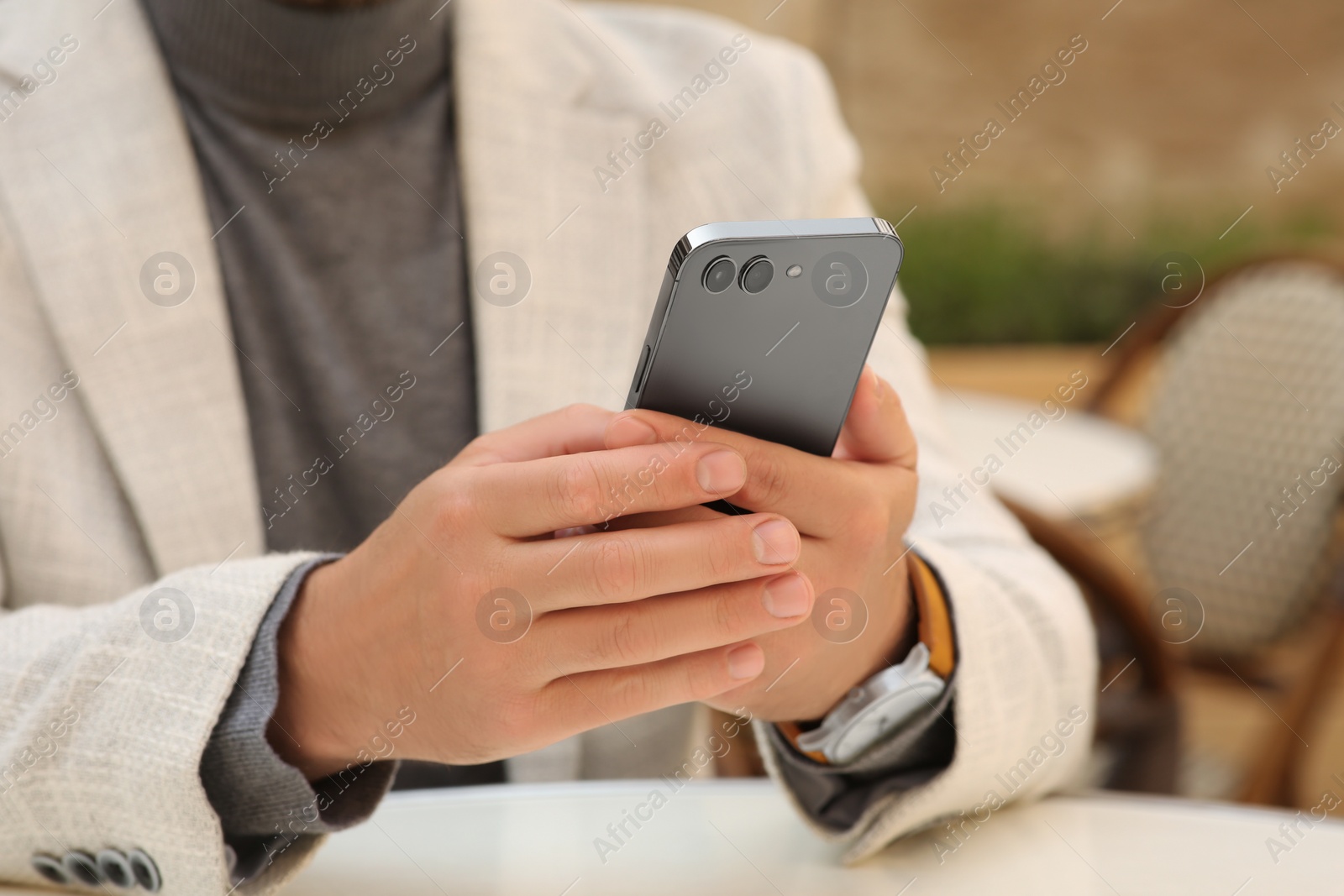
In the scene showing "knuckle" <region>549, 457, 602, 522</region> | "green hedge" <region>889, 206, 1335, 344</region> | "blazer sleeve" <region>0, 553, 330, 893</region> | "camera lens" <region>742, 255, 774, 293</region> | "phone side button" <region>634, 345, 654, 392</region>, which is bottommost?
"green hedge" <region>889, 206, 1335, 344</region>

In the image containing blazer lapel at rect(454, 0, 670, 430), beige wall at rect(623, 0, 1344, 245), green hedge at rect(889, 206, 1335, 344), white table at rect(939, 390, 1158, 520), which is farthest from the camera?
beige wall at rect(623, 0, 1344, 245)

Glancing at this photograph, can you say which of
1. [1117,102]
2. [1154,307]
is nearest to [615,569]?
[1154,307]

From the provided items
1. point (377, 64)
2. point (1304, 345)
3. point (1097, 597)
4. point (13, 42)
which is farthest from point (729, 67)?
point (1304, 345)

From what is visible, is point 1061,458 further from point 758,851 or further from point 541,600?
point 541,600

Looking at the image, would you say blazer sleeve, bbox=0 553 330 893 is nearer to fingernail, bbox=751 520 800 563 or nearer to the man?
the man

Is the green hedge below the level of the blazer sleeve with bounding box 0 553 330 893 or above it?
below

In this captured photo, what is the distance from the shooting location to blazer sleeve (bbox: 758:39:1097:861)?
64 centimetres

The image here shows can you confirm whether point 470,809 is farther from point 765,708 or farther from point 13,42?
point 13,42

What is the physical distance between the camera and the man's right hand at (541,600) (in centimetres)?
48

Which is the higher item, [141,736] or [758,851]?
[141,736]

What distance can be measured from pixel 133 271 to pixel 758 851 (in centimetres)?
62

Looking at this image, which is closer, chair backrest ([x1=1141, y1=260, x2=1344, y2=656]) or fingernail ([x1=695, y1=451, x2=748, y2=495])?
fingernail ([x1=695, y1=451, x2=748, y2=495])

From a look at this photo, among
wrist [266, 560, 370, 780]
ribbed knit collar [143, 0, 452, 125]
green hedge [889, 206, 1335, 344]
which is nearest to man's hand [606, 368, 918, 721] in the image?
wrist [266, 560, 370, 780]

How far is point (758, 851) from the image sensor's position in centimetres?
64
